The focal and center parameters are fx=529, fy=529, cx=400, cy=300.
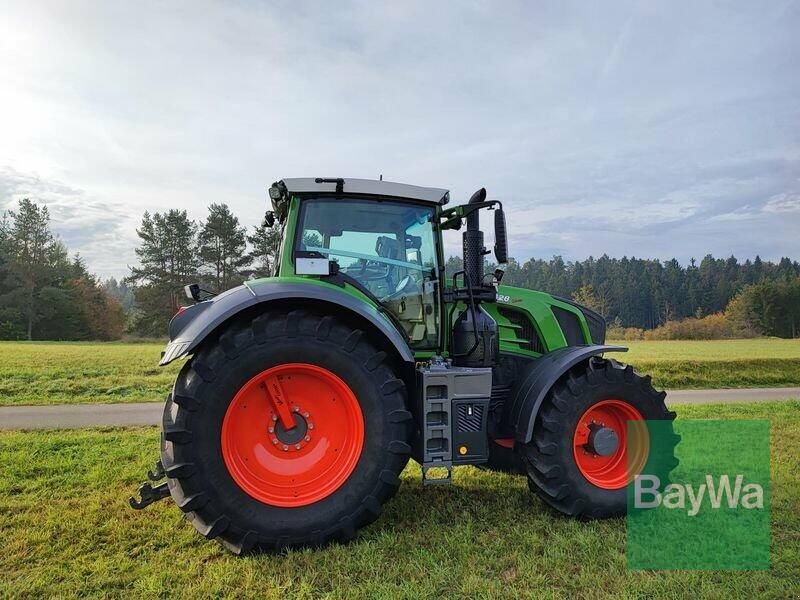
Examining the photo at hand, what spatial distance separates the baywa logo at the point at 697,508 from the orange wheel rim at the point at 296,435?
6.63ft

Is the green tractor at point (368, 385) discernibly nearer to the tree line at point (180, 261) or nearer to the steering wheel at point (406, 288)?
the steering wheel at point (406, 288)

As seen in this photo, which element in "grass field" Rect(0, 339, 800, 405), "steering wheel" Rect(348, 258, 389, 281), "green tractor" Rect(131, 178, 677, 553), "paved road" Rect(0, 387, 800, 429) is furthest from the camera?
"grass field" Rect(0, 339, 800, 405)

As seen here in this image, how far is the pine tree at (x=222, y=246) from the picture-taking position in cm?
4219

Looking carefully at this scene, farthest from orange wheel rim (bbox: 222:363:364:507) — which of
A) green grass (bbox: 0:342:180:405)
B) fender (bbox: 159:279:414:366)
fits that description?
green grass (bbox: 0:342:180:405)

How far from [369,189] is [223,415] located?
2.04m

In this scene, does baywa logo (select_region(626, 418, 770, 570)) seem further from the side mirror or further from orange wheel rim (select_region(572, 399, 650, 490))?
the side mirror

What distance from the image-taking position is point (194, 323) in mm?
3635

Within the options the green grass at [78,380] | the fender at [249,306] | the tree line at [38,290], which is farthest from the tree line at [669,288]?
the fender at [249,306]

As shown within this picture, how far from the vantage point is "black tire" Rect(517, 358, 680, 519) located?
4.07m

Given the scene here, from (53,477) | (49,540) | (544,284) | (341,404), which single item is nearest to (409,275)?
(341,404)

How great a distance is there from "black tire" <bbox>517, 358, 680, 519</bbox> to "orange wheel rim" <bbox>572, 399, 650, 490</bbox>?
7 centimetres

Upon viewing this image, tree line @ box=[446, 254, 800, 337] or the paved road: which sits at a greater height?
tree line @ box=[446, 254, 800, 337]

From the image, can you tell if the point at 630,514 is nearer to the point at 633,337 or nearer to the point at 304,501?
the point at 304,501

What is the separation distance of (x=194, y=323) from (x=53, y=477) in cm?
288
